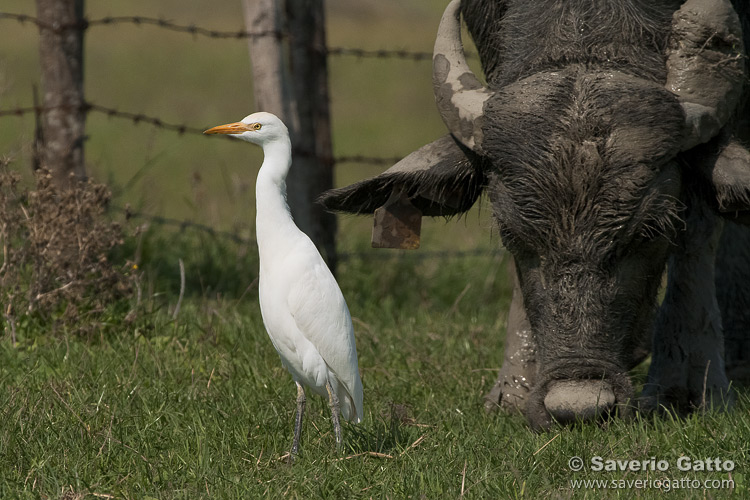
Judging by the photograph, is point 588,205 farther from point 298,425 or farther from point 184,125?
point 184,125

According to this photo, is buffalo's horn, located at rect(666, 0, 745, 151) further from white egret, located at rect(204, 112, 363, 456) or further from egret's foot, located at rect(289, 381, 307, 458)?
egret's foot, located at rect(289, 381, 307, 458)

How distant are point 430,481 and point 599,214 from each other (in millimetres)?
1330

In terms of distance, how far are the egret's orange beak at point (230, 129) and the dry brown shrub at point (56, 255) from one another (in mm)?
1895

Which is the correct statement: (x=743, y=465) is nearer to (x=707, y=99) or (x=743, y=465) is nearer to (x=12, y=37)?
(x=707, y=99)

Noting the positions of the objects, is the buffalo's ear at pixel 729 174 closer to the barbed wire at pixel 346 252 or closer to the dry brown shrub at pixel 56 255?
the dry brown shrub at pixel 56 255

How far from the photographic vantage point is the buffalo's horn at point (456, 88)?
4.67 metres

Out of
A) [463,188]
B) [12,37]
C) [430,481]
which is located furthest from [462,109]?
[12,37]

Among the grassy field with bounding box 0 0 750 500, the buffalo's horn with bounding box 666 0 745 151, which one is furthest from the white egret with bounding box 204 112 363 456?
the buffalo's horn with bounding box 666 0 745 151

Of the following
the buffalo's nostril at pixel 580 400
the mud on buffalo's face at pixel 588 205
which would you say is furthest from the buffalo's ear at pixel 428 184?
the buffalo's nostril at pixel 580 400

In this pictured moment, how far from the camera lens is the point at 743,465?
388cm

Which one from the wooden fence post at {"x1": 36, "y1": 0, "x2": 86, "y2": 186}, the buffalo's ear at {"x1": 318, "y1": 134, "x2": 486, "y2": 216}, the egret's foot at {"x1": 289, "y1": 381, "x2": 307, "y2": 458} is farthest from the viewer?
the wooden fence post at {"x1": 36, "y1": 0, "x2": 86, "y2": 186}

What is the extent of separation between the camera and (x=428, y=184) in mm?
4875

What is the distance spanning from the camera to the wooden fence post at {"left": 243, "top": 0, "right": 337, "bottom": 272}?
6789mm

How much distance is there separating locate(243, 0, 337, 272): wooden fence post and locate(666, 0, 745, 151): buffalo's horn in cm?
299
